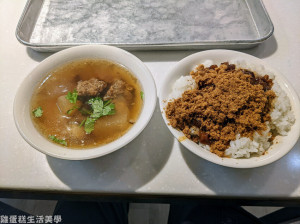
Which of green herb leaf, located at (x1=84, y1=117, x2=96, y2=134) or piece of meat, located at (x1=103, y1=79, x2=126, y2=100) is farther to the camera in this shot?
piece of meat, located at (x1=103, y1=79, x2=126, y2=100)

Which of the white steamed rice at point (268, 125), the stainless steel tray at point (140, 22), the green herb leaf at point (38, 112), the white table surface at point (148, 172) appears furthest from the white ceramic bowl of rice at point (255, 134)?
the green herb leaf at point (38, 112)

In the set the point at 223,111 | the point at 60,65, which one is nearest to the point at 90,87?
the point at 60,65

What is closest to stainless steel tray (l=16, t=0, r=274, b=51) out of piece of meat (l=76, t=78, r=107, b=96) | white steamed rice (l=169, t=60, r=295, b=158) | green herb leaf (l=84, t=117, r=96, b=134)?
piece of meat (l=76, t=78, r=107, b=96)

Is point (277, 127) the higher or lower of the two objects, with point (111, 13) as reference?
lower

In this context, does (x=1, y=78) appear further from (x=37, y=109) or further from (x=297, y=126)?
(x=297, y=126)

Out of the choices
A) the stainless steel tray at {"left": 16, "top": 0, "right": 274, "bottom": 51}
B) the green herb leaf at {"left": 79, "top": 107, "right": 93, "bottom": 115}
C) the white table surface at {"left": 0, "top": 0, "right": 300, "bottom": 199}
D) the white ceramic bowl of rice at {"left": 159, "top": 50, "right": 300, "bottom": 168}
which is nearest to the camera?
the white ceramic bowl of rice at {"left": 159, "top": 50, "right": 300, "bottom": 168}

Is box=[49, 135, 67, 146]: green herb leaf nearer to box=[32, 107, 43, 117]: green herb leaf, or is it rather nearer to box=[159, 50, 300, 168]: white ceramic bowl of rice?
box=[32, 107, 43, 117]: green herb leaf

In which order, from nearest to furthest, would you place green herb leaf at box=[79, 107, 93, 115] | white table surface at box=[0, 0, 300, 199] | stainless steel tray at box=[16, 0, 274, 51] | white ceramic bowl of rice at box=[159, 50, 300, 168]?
white ceramic bowl of rice at box=[159, 50, 300, 168]
white table surface at box=[0, 0, 300, 199]
green herb leaf at box=[79, 107, 93, 115]
stainless steel tray at box=[16, 0, 274, 51]

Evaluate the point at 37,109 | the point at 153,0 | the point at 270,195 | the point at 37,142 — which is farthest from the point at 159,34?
the point at 270,195
